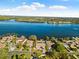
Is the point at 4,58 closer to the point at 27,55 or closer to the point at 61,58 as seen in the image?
the point at 27,55

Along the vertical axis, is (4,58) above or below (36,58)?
above

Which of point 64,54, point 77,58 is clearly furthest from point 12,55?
point 77,58

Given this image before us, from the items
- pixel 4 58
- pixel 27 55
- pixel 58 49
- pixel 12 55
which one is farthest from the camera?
pixel 58 49

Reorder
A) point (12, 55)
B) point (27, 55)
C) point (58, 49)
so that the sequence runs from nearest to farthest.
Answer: point (12, 55) < point (27, 55) < point (58, 49)

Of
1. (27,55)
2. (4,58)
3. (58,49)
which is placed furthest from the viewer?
(58,49)

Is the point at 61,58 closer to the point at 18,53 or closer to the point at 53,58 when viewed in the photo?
the point at 53,58

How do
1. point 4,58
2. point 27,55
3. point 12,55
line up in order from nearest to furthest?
point 4,58 → point 12,55 → point 27,55

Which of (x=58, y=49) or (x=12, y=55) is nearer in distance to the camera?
(x=12, y=55)

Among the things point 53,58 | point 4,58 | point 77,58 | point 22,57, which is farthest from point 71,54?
point 4,58

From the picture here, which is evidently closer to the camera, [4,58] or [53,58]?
[4,58]
